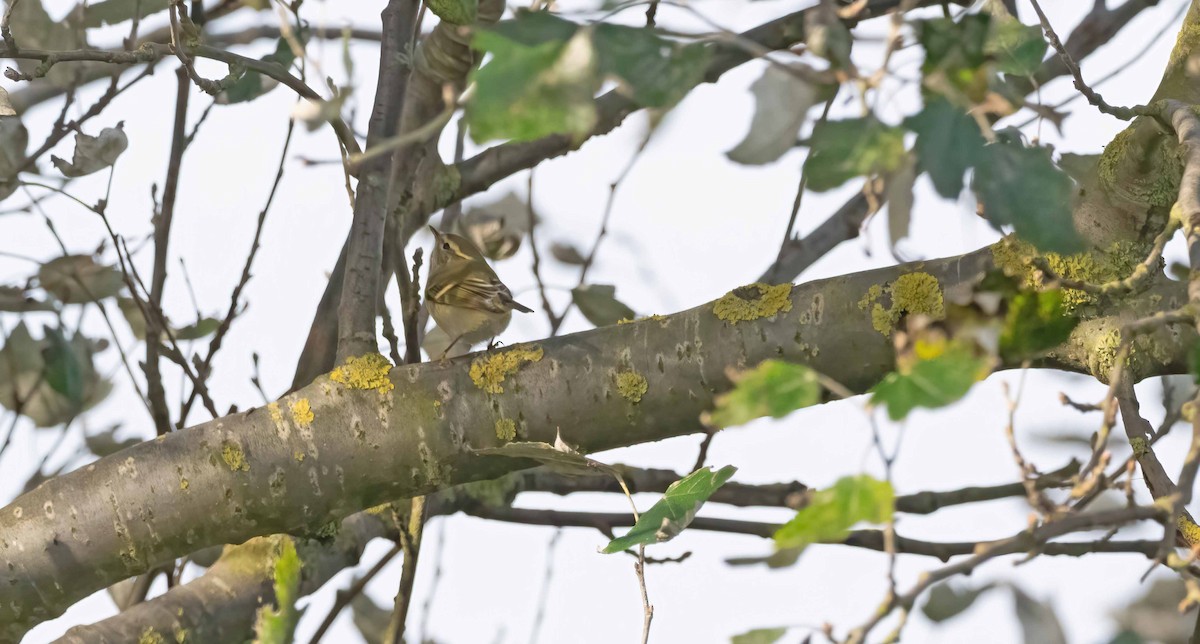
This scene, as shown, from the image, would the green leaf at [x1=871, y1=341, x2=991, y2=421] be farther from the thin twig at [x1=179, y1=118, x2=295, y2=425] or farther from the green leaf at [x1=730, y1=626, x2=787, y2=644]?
the thin twig at [x1=179, y1=118, x2=295, y2=425]

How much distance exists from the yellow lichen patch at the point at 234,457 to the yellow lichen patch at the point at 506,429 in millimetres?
335

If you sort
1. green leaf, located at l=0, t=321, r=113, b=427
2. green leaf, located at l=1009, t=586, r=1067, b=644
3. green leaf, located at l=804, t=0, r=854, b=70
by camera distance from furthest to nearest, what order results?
green leaf, located at l=0, t=321, r=113, b=427 < green leaf, located at l=1009, t=586, r=1067, b=644 < green leaf, located at l=804, t=0, r=854, b=70

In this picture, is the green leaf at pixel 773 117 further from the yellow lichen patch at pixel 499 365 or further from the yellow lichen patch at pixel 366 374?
the yellow lichen patch at pixel 366 374

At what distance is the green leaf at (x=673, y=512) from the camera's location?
3.07ft

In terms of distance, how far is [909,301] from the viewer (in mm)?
1292

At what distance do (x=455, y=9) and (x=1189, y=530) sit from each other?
848 mm

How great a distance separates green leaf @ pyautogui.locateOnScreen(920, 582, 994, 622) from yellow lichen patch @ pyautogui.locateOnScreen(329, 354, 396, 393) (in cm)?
73

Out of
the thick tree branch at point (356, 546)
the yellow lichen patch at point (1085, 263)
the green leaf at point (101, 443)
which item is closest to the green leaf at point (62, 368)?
the green leaf at point (101, 443)

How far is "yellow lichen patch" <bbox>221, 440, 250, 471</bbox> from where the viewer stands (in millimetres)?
1437

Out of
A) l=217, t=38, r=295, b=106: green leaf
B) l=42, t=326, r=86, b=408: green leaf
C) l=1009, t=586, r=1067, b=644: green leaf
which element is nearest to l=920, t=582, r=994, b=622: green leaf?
l=1009, t=586, r=1067, b=644: green leaf

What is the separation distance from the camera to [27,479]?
87.0 inches

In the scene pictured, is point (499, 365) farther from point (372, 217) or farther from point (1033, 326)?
point (1033, 326)

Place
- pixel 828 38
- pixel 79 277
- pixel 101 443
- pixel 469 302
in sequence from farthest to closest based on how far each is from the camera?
pixel 101 443
pixel 79 277
pixel 469 302
pixel 828 38

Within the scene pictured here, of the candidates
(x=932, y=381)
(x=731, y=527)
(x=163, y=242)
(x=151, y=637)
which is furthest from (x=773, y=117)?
(x=163, y=242)
